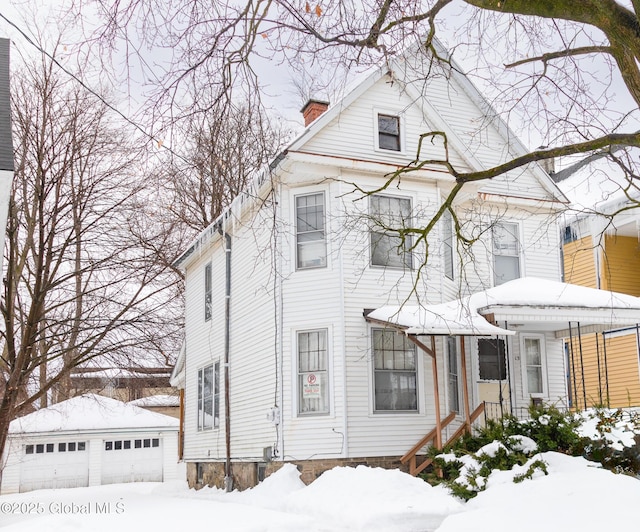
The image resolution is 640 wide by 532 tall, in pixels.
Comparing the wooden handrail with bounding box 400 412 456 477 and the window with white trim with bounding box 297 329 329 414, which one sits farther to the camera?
the window with white trim with bounding box 297 329 329 414

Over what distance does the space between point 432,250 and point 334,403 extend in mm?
3617

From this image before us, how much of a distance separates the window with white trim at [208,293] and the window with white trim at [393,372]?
6.08m

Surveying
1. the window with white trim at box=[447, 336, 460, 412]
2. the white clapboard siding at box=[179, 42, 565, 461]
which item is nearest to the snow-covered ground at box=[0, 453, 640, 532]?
the white clapboard siding at box=[179, 42, 565, 461]

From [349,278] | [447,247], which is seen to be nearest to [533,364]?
[447,247]

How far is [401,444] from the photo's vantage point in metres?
12.8

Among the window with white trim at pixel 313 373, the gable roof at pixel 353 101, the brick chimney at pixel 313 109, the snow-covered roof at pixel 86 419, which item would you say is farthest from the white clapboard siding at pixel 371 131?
the snow-covered roof at pixel 86 419

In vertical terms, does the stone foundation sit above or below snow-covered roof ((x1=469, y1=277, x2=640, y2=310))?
below

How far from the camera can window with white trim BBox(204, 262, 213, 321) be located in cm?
1816

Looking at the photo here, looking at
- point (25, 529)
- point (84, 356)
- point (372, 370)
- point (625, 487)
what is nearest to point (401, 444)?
point (372, 370)

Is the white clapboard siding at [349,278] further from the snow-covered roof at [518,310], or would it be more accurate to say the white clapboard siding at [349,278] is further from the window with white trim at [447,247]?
the snow-covered roof at [518,310]

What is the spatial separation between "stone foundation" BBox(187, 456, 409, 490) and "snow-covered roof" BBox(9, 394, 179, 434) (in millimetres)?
9952

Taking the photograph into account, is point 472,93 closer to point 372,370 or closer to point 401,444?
point 372,370

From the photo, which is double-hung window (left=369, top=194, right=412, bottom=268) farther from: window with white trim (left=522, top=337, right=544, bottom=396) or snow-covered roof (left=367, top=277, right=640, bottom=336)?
window with white trim (left=522, top=337, right=544, bottom=396)

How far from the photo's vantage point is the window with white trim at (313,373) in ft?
42.5
